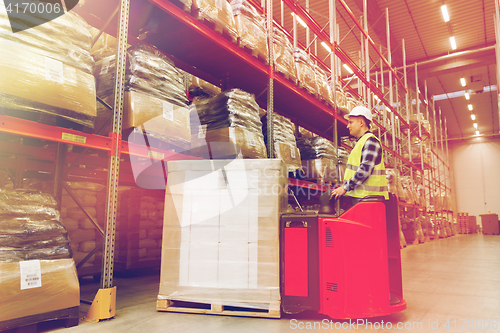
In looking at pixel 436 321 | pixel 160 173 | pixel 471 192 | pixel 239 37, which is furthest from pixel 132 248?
pixel 471 192

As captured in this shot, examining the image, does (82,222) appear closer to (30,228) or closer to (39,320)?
(30,228)

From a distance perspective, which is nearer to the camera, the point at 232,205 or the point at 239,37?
the point at 232,205

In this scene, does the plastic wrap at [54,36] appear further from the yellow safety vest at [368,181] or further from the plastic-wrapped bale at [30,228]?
the yellow safety vest at [368,181]

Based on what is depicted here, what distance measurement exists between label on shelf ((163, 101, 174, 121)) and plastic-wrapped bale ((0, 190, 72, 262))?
1255 mm

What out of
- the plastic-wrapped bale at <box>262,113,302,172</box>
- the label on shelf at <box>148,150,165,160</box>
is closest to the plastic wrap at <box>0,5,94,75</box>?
the label on shelf at <box>148,150,165,160</box>

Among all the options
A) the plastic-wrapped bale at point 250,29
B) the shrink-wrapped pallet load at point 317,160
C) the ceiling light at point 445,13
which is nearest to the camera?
the plastic-wrapped bale at point 250,29

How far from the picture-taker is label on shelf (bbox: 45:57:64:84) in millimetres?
2303

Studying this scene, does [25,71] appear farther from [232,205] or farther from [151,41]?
[151,41]

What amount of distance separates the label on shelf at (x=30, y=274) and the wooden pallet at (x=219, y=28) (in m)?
2.80

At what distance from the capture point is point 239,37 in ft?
13.6

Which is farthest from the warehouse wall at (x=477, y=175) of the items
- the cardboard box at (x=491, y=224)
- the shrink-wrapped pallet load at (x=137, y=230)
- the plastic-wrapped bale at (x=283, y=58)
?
the shrink-wrapped pallet load at (x=137, y=230)

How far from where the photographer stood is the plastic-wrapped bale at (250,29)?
4.21m

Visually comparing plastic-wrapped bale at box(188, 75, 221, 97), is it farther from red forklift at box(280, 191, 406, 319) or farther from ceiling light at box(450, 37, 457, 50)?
ceiling light at box(450, 37, 457, 50)

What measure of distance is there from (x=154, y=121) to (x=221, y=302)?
1.75 metres
